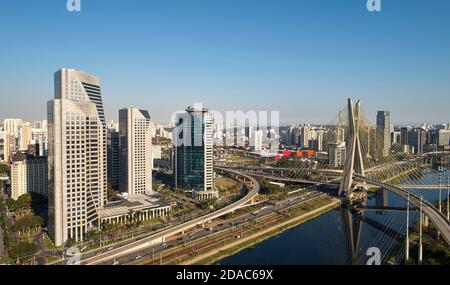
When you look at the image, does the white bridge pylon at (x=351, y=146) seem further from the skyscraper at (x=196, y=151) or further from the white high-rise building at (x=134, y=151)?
the white high-rise building at (x=134, y=151)

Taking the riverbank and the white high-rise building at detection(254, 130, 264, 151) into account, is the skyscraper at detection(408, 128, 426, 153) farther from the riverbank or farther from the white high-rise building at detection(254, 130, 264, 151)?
the riverbank

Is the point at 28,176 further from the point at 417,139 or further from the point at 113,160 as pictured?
the point at 417,139

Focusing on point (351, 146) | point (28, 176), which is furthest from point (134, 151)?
point (351, 146)

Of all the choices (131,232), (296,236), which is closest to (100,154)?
(131,232)

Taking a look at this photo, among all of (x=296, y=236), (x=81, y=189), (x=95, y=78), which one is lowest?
(x=296, y=236)

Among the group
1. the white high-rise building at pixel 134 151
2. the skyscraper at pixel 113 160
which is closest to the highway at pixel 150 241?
the white high-rise building at pixel 134 151

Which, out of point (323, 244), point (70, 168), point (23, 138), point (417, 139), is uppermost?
point (23, 138)

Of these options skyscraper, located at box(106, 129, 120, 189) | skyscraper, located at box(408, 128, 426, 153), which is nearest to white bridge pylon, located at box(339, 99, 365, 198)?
skyscraper, located at box(106, 129, 120, 189)
